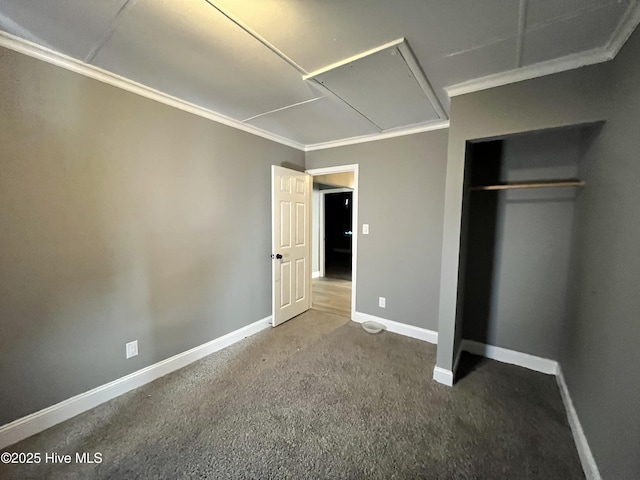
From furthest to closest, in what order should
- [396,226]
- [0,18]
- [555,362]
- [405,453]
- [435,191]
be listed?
1. [396,226]
2. [435,191]
3. [555,362]
4. [405,453]
5. [0,18]

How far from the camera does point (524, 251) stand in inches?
92.0

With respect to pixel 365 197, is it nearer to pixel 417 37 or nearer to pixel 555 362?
pixel 417 37

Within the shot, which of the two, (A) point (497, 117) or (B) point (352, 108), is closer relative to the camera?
(A) point (497, 117)

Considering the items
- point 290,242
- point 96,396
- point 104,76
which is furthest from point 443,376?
point 104,76

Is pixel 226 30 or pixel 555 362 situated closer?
pixel 226 30

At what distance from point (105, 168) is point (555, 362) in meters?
3.96

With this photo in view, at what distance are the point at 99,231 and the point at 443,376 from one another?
287cm

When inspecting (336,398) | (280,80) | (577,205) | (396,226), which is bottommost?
(336,398)

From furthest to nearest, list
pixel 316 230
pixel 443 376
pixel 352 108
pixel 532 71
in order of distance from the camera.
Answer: pixel 316 230, pixel 352 108, pixel 443 376, pixel 532 71

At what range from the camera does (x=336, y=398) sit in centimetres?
195

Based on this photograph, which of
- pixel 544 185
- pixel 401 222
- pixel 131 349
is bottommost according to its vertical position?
pixel 131 349

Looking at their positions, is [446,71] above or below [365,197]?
above

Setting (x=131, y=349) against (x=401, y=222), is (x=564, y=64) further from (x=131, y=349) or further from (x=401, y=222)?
(x=131, y=349)

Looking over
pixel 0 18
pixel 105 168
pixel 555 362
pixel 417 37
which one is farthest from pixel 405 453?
pixel 0 18
